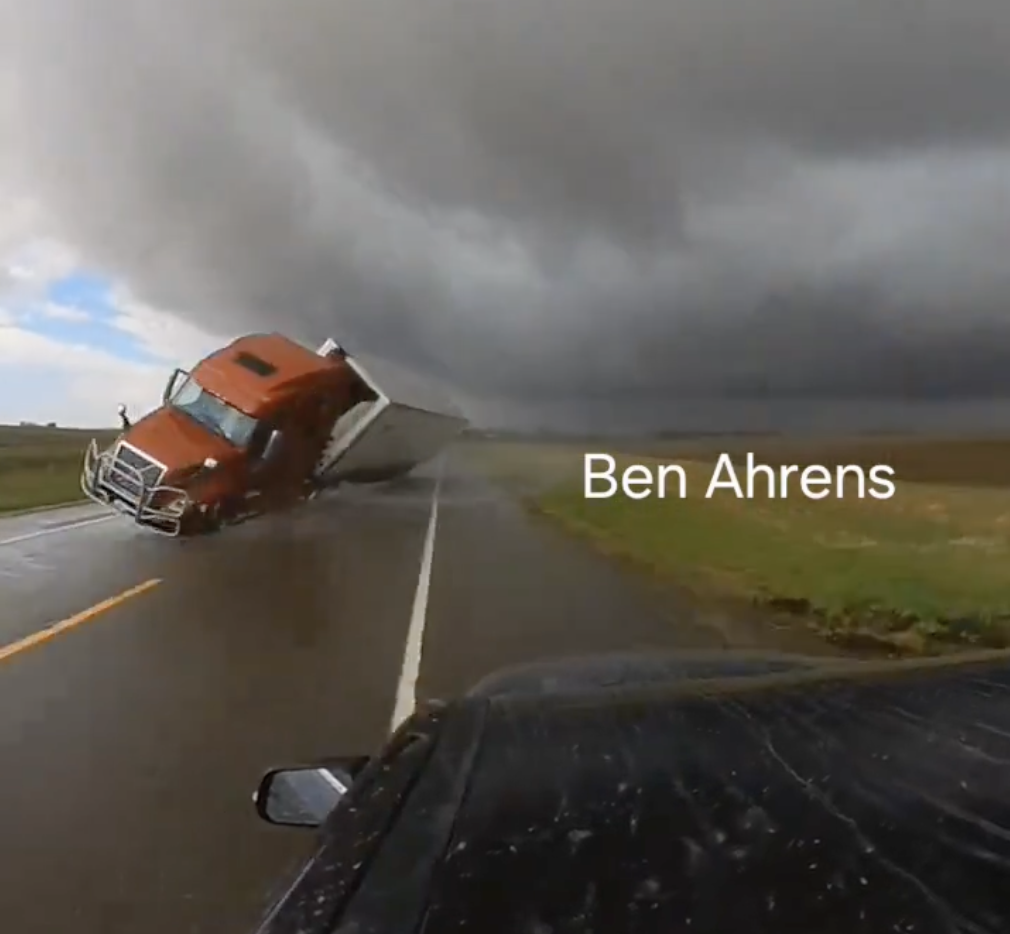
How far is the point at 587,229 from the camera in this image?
17.1 ft

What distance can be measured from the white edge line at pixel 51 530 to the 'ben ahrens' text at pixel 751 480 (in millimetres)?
2935

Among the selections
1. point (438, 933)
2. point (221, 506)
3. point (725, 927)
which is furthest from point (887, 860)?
point (221, 506)

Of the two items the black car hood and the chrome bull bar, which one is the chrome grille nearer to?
the chrome bull bar

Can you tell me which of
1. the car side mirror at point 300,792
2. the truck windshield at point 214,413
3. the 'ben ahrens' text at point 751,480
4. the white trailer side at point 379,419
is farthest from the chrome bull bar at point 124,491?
the car side mirror at point 300,792

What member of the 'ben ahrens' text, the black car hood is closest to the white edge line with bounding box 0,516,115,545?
the 'ben ahrens' text

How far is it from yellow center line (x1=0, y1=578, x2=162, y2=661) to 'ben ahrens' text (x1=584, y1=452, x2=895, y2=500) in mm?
2694

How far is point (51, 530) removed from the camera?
6250mm

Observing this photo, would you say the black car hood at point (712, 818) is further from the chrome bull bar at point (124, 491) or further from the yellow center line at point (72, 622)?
the chrome bull bar at point (124, 491)

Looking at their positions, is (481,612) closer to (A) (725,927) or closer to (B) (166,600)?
(B) (166,600)

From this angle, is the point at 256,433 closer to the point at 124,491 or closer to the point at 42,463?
the point at 124,491

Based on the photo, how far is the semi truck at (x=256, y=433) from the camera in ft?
17.7

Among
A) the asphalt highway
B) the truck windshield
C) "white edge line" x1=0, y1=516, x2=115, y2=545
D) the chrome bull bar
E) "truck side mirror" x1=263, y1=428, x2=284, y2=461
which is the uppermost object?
the truck windshield

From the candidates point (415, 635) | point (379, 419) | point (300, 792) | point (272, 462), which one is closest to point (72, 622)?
point (272, 462)

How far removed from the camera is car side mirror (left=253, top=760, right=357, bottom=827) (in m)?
1.36
